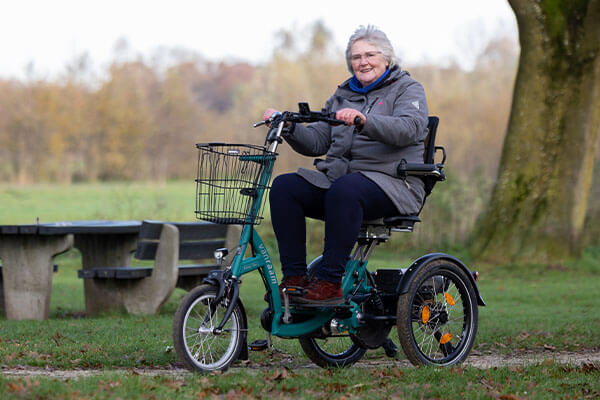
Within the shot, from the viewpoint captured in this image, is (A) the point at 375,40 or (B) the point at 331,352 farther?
(B) the point at 331,352

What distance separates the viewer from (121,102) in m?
46.2

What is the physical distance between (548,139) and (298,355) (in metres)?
8.41

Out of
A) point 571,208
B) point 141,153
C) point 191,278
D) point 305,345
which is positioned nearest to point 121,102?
point 141,153

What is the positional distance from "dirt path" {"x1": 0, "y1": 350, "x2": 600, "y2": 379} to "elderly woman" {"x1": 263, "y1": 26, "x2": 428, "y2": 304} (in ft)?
→ 2.91

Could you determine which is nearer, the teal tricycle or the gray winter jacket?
the teal tricycle

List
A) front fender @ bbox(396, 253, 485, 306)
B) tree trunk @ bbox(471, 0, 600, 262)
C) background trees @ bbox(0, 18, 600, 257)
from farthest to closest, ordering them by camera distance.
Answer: background trees @ bbox(0, 18, 600, 257), tree trunk @ bbox(471, 0, 600, 262), front fender @ bbox(396, 253, 485, 306)

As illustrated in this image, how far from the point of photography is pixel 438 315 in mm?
5371

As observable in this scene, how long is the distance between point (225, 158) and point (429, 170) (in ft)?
4.01

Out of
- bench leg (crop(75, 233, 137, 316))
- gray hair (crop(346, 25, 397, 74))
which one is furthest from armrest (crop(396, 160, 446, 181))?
bench leg (crop(75, 233, 137, 316))

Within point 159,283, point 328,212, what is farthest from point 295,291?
point 159,283

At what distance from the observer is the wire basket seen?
15.0 ft

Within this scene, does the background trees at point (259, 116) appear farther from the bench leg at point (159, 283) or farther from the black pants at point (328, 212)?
the black pants at point (328, 212)

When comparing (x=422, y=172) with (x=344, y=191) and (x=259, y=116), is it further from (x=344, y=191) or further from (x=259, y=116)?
(x=259, y=116)

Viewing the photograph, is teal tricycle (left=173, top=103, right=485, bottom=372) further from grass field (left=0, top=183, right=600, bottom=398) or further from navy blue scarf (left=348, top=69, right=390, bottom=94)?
navy blue scarf (left=348, top=69, right=390, bottom=94)
